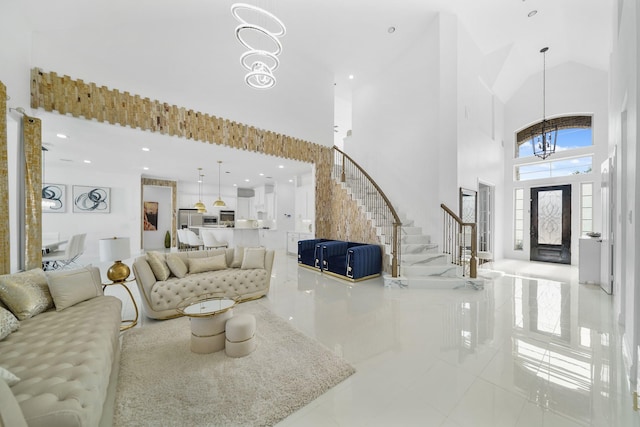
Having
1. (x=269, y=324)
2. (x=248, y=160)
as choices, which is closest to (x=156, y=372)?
(x=269, y=324)

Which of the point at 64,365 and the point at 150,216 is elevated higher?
the point at 150,216

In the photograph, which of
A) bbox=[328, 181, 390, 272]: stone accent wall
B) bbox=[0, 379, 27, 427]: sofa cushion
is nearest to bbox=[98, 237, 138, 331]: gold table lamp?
bbox=[0, 379, 27, 427]: sofa cushion

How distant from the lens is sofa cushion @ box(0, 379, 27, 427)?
946mm

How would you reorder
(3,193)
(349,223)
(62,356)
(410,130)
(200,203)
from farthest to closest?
(200,203) < (349,223) < (410,130) < (3,193) < (62,356)

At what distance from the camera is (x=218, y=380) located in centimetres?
211

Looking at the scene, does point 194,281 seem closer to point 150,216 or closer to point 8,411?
point 8,411

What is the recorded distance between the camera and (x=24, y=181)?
370cm

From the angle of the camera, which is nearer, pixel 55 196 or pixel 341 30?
pixel 341 30

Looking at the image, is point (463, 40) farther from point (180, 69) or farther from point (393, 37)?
point (180, 69)

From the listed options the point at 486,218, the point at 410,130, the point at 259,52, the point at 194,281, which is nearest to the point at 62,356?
the point at 194,281

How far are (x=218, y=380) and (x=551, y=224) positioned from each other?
9932mm

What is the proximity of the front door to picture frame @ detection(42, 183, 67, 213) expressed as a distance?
50.1 ft

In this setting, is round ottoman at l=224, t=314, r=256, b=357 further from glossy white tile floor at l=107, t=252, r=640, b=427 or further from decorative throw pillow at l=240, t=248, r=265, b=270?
decorative throw pillow at l=240, t=248, r=265, b=270

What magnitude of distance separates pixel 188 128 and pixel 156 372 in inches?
192
